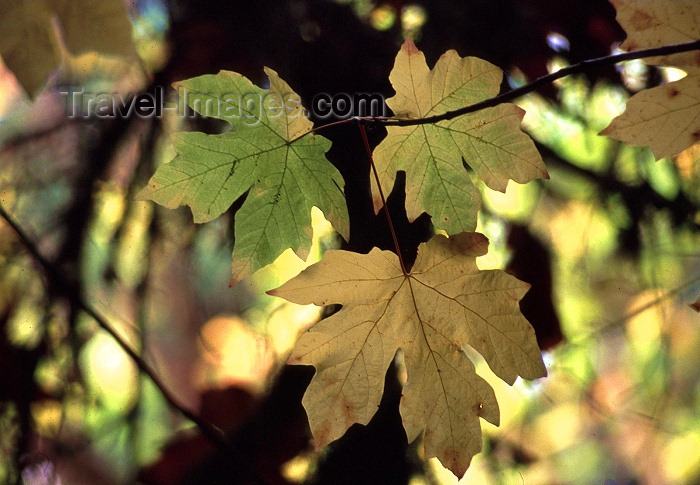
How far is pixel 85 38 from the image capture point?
51 cm

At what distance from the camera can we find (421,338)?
0.50 m

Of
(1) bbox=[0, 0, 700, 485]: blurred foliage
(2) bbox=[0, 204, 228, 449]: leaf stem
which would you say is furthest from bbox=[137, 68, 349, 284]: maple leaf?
(1) bbox=[0, 0, 700, 485]: blurred foliage

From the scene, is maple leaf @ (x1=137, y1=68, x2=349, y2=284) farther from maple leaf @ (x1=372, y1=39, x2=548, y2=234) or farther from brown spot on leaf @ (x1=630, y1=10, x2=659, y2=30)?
brown spot on leaf @ (x1=630, y1=10, x2=659, y2=30)

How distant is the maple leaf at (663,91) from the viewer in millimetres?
435

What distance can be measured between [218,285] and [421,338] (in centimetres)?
80

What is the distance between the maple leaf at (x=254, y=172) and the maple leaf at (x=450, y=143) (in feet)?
0.22

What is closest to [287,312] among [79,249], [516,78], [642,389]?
[79,249]

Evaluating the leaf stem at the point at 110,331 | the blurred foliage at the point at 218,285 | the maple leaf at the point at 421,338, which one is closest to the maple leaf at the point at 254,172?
the maple leaf at the point at 421,338

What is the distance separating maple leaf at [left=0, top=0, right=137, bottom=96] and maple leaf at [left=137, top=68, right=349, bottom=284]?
0.12m

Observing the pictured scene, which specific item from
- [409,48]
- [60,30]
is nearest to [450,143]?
[409,48]

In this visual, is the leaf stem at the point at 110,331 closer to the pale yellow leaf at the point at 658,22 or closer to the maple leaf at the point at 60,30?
the maple leaf at the point at 60,30

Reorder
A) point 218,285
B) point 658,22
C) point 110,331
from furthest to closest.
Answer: point 218,285, point 110,331, point 658,22

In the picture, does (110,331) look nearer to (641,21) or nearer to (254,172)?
(254,172)

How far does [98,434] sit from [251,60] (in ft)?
2.70
